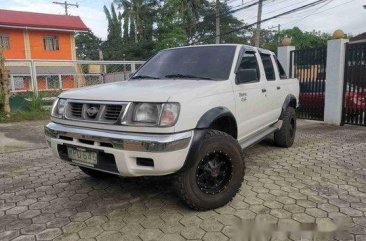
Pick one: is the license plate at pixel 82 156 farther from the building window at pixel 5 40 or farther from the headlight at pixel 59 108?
the building window at pixel 5 40

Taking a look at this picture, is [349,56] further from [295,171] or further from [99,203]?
[99,203]

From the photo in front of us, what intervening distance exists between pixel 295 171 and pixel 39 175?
3.74m

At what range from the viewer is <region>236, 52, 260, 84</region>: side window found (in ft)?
12.8

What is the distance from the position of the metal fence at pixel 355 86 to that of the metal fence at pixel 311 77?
2.24 feet

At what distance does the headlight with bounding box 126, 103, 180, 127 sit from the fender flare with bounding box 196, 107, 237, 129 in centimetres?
33

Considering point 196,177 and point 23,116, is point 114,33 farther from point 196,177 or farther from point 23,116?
point 196,177

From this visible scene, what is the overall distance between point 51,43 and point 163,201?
84.0 feet

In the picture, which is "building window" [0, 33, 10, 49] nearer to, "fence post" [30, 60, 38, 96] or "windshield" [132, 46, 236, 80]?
"fence post" [30, 60, 38, 96]

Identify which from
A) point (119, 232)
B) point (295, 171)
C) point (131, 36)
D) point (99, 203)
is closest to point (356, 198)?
point (295, 171)

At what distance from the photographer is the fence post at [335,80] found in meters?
8.16

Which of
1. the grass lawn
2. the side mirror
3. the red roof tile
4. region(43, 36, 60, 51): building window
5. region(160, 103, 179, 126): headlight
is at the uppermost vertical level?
the red roof tile

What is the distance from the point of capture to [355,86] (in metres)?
8.09

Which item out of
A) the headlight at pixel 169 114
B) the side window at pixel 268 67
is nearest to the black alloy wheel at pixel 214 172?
the headlight at pixel 169 114

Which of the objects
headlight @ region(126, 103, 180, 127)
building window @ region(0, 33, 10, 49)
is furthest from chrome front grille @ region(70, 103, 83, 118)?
building window @ region(0, 33, 10, 49)
